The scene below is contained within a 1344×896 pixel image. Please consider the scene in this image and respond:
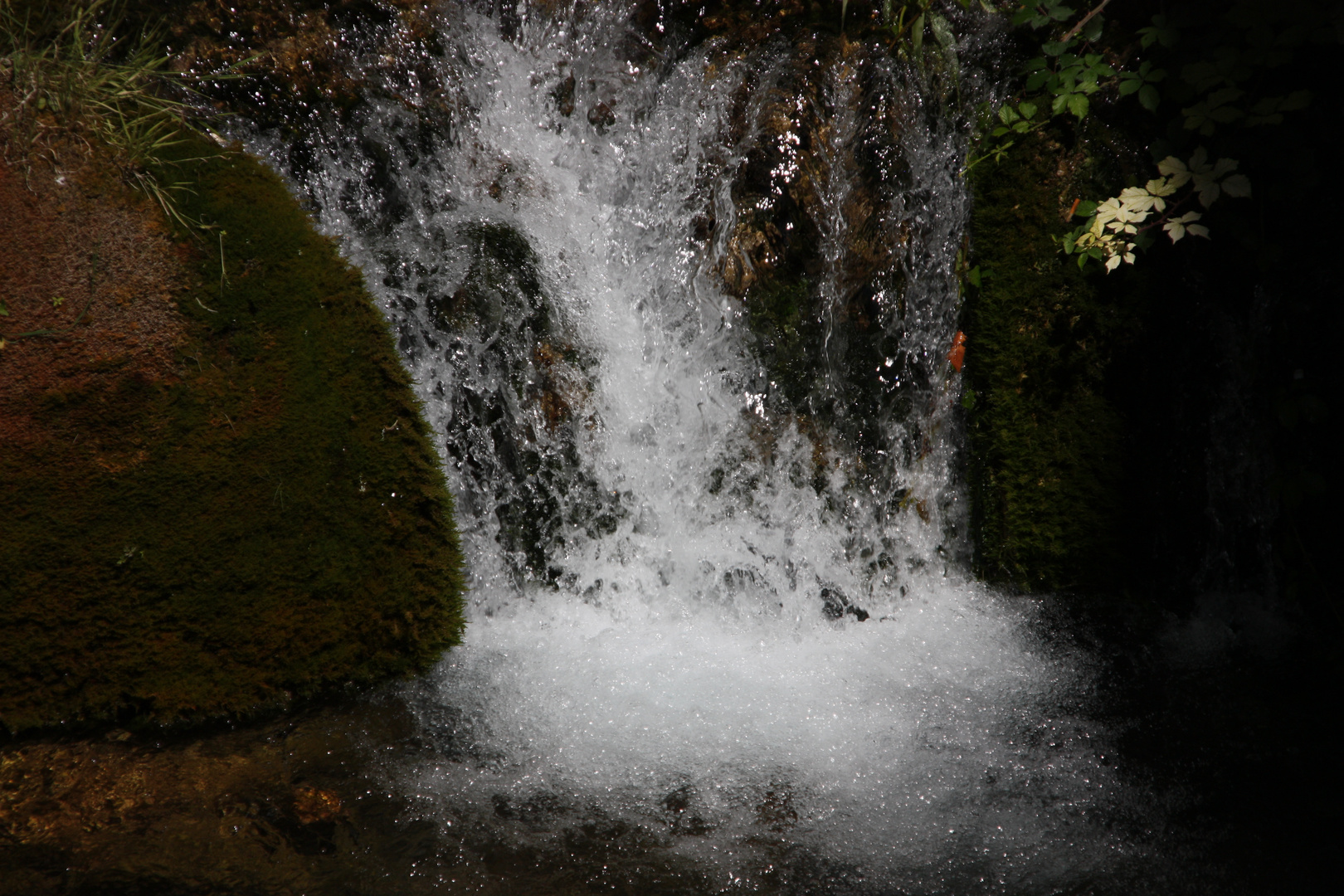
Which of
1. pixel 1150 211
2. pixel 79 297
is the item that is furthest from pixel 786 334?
pixel 79 297

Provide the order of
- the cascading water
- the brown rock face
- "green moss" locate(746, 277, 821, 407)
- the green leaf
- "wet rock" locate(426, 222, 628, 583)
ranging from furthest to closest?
"green moss" locate(746, 277, 821, 407) < "wet rock" locate(426, 222, 628, 583) < the green leaf < the cascading water < the brown rock face

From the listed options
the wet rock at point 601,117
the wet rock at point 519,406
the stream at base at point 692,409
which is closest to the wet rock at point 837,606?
the stream at base at point 692,409

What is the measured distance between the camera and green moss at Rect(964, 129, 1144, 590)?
2.54 meters

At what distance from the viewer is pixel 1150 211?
7.99 ft

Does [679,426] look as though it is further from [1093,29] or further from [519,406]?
[1093,29]

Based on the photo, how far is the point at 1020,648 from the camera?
2547 millimetres

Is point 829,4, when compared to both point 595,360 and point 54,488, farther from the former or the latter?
point 54,488

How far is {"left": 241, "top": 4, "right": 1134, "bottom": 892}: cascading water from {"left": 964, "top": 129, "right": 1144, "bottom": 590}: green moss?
0.41ft

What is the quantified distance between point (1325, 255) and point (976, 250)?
1023 millimetres

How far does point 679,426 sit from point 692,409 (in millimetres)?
78

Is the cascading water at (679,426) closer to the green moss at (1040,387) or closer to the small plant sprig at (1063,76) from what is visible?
the green moss at (1040,387)

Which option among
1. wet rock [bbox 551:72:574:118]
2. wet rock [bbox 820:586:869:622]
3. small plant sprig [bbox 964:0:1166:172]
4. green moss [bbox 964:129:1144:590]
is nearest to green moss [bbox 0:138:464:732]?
wet rock [bbox 551:72:574:118]

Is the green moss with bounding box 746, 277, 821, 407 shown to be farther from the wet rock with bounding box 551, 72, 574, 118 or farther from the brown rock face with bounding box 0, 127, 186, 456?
the brown rock face with bounding box 0, 127, 186, 456

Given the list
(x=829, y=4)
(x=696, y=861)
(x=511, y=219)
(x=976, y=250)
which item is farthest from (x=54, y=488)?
(x=976, y=250)
